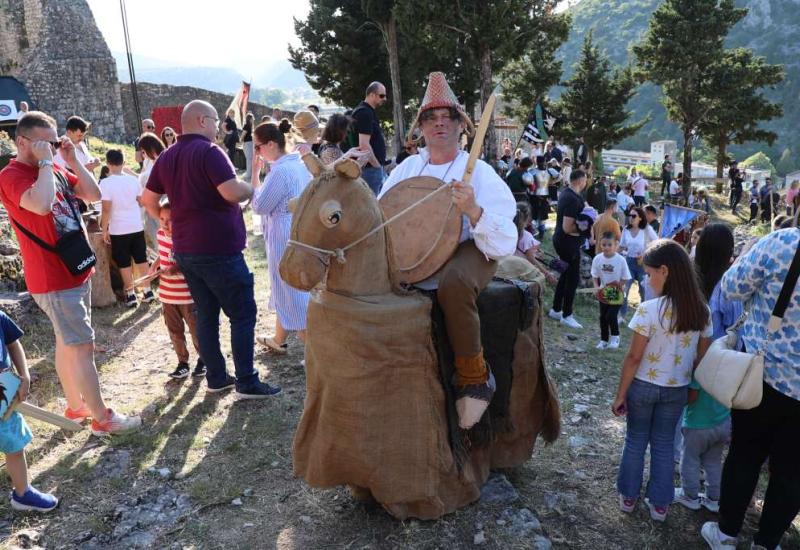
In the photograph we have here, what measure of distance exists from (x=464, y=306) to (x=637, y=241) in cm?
672

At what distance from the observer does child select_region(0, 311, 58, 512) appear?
3201 millimetres

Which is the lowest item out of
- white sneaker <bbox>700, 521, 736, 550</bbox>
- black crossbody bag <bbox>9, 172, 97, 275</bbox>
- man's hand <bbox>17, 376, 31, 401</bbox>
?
white sneaker <bbox>700, 521, 736, 550</bbox>

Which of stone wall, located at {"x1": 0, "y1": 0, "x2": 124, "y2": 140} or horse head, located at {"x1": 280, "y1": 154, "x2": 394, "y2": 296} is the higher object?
stone wall, located at {"x1": 0, "y1": 0, "x2": 124, "y2": 140}

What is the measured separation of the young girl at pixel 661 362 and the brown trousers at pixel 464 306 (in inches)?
39.0

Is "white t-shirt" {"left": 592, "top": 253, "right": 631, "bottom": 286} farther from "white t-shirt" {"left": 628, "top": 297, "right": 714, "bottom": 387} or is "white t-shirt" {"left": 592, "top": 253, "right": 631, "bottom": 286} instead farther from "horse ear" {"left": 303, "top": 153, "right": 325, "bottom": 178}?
"horse ear" {"left": 303, "top": 153, "right": 325, "bottom": 178}

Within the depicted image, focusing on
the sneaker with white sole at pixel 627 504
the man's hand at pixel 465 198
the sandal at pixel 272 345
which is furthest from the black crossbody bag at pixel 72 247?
the sneaker with white sole at pixel 627 504

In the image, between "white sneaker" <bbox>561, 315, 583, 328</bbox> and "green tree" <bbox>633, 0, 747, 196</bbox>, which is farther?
"green tree" <bbox>633, 0, 747, 196</bbox>

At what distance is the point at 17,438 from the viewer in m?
3.25

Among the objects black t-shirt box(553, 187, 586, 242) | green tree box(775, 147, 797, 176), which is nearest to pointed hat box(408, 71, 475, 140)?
black t-shirt box(553, 187, 586, 242)

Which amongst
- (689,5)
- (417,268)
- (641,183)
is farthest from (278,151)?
(689,5)

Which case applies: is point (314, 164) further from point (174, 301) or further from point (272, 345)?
point (272, 345)

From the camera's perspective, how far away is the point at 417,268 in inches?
123

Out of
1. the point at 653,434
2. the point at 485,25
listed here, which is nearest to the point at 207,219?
the point at 653,434

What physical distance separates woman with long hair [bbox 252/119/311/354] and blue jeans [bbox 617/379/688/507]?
293 cm
